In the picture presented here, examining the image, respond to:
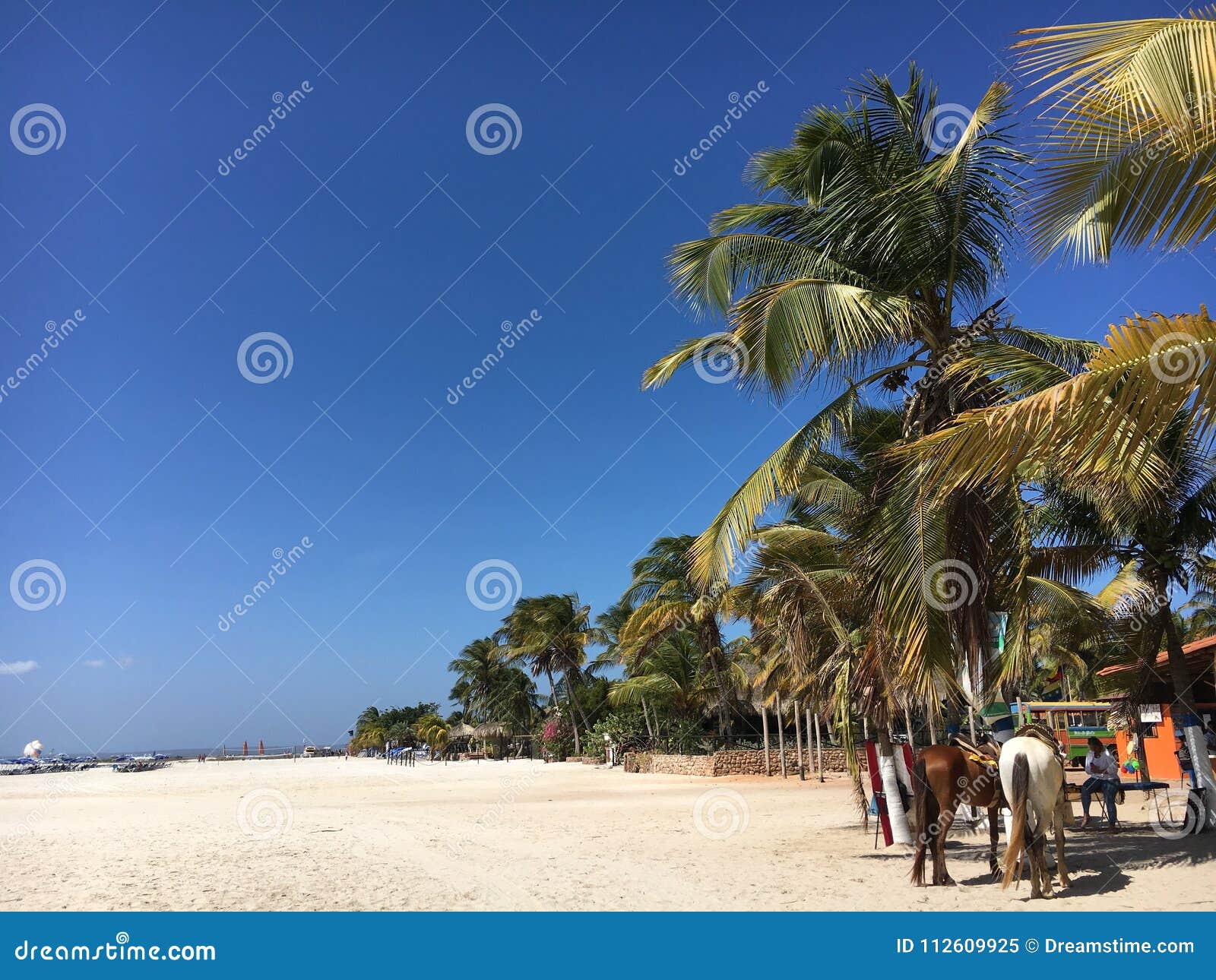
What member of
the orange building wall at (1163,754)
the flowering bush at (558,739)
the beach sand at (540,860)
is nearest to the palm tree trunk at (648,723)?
the flowering bush at (558,739)

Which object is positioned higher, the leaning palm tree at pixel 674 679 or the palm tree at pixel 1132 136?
the palm tree at pixel 1132 136

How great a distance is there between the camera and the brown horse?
8109 mm

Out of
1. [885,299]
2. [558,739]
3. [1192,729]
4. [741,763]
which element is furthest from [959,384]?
[558,739]

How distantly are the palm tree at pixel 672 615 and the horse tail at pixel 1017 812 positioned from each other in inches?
671

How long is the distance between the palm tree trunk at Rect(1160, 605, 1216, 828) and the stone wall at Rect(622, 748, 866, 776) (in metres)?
16.6

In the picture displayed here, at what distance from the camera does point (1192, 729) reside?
11250 mm

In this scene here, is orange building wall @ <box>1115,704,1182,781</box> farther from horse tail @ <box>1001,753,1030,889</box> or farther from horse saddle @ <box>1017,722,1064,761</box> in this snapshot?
horse tail @ <box>1001,753,1030,889</box>

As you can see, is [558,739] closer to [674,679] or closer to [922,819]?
[674,679]

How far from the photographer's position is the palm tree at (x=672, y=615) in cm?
2867

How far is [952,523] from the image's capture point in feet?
27.0

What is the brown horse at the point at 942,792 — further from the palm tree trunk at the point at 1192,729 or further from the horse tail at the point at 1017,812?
the palm tree trunk at the point at 1192,729

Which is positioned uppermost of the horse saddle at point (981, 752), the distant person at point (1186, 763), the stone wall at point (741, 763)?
the horse saddle at point (981, 752)

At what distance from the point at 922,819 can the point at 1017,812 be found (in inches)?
40.4

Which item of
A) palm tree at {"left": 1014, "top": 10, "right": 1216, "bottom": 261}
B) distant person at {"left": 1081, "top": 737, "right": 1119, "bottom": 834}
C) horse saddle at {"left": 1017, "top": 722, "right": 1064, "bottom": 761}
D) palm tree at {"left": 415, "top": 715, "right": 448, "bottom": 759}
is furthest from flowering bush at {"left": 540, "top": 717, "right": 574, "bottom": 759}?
palm tree at {"left": 1014, "top": 10, "right": 1216, "bottom": 261}
